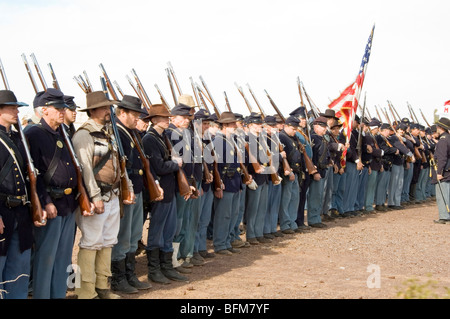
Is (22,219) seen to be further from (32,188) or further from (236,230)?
(236,230)

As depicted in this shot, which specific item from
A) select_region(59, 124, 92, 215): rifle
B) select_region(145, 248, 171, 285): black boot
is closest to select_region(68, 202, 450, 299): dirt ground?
select_region(145, 248, 171, 285): black boot

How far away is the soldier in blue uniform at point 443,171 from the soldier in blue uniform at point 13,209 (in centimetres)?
1017

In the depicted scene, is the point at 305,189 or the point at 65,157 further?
the point at 305,189

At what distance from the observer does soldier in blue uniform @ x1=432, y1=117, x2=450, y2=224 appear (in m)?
12.6

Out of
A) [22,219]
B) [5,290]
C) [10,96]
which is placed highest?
[10,96]

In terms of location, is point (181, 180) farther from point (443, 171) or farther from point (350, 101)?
point (443, 171)

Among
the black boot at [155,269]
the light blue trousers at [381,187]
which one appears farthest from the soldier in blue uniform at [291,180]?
the light blue trousers at [381,187]

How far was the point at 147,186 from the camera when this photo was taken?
6.66m

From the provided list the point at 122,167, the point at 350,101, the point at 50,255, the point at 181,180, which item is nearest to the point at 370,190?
the point at 350,101

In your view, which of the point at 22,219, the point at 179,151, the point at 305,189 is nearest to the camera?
the point at 22,219

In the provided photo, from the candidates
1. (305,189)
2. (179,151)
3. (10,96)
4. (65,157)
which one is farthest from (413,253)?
(10,96)

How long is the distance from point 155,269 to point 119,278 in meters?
0.68

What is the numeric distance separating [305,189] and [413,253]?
2.88 m

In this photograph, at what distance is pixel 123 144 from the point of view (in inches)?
246
